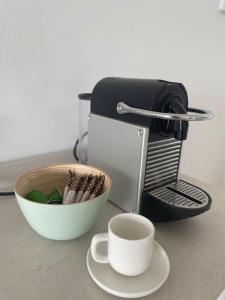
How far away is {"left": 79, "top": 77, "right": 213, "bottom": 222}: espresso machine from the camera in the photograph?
0.44 metres

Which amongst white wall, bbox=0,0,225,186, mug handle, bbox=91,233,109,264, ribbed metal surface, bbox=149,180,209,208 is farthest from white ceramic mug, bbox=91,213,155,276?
white wall, bbox=0,0,225,186

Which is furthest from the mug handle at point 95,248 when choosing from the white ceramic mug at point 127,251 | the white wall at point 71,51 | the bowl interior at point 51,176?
the white wall at point 71,51

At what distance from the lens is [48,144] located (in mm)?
686

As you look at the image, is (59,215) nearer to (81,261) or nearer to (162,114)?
(81,261)

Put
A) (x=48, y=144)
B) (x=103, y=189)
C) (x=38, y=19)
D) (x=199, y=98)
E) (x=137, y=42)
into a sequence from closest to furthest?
1. (x=103, y=189)
2. (x=38, y=19)
3. (x=48, y=144)
4. (x=137, y=42)
5. (x=199, y=98)

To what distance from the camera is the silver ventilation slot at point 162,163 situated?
1.57 feet

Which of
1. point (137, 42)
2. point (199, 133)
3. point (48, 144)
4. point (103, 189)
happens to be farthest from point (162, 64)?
point (103, 189)

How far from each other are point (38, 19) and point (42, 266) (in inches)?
20.1

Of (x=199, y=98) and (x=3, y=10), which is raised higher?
(x=3, y=10)

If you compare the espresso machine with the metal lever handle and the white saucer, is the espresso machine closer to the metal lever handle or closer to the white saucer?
the metal lever handle

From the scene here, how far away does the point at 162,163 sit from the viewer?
51cm

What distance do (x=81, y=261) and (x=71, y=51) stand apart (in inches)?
19.7

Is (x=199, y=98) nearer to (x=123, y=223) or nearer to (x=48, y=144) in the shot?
(x=48, y=144)

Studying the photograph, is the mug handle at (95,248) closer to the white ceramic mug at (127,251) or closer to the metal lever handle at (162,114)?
the white ceramic mug at (127,251)
